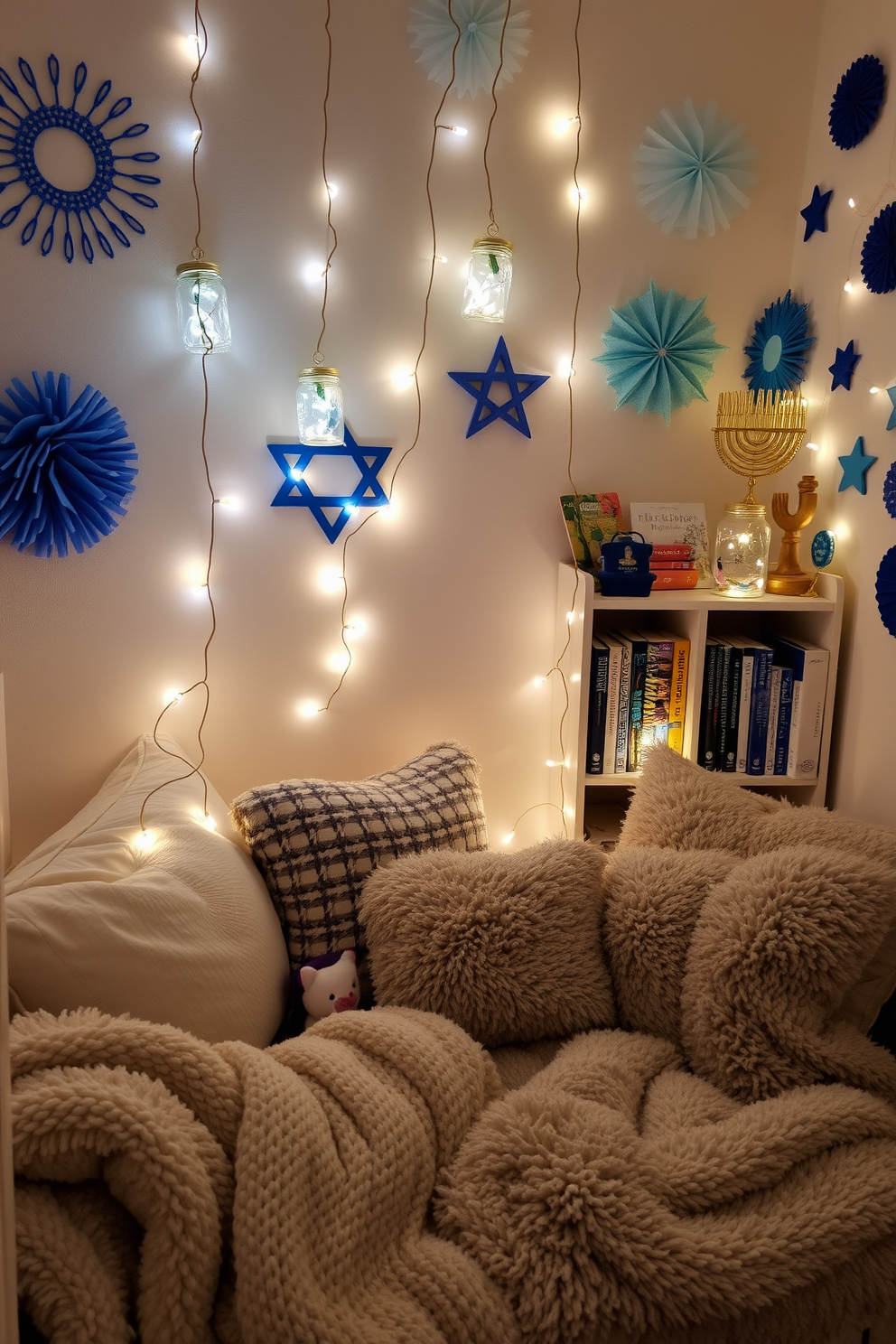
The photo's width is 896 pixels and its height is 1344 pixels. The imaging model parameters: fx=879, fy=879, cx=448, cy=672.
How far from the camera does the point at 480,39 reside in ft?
5.52

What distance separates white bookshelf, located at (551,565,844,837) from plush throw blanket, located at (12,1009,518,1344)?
35.4 inches

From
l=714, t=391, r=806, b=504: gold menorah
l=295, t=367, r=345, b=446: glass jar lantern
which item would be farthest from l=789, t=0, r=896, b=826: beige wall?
l=295, t=367, r=345, b=446: glass jar lantern

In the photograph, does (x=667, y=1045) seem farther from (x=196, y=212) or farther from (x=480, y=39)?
(x=480, y=39)

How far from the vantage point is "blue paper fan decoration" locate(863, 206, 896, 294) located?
158 centimetres

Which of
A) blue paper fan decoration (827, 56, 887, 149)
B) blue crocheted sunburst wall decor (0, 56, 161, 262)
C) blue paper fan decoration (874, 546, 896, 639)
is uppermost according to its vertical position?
blue paper fan decoration (827, 56, 887, 149)

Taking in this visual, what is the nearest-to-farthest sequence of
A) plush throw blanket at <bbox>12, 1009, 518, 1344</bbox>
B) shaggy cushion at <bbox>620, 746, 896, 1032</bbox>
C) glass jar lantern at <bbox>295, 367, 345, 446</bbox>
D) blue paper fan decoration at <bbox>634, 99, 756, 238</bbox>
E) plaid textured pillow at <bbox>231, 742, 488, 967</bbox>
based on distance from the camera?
plush throw blanket at <bbox>12, 1009, 518, 1344</bbox> → shaggy cushion at <bbox>620, 746, 896, 1032</bbox> → plaid textured pillow at <bbox>231, 742, 488, 967</bbox> → glass jar lantern at <bbox>295, 367, 345, 446</bbox> → blue paper fan decoration at <bbox>634, 99, 756, 238</bbox>

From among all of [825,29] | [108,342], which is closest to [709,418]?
[825,29]

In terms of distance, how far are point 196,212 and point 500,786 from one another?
1325 millimetres

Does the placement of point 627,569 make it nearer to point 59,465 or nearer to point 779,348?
point 779,348

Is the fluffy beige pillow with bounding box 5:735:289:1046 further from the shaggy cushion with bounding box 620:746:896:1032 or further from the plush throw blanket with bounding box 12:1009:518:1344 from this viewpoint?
the shaggy cushion with bounding box 620:746:896:1032

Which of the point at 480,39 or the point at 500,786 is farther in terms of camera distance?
the point at 500,786

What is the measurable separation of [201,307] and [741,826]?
1.34 metres

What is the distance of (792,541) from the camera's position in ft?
5.90

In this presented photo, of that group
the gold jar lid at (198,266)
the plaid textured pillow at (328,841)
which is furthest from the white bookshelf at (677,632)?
the gold jar lid at (198,266)
